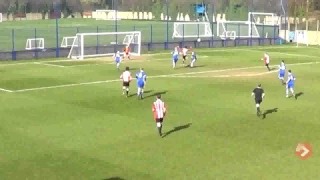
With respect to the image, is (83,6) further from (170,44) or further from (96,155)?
(96,155)

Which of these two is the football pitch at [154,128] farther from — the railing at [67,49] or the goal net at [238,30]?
the goal net at [238,30]

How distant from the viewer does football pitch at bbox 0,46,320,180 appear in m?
17.9

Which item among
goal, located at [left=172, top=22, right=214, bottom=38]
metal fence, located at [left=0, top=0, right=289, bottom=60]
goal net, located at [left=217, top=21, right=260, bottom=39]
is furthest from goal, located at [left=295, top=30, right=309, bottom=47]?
goal, located at [left=172, top=22, right=214, bottom=38]

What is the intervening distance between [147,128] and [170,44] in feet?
141

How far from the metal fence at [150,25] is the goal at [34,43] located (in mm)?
1001

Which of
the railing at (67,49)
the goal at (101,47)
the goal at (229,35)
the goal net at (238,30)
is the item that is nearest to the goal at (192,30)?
the railing at (67,49)

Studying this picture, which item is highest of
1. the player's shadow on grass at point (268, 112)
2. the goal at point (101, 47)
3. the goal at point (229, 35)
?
the goal at point (229, 35)

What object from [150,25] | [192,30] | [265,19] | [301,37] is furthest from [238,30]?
[150,25]

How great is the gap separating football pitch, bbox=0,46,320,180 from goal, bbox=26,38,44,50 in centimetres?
1432

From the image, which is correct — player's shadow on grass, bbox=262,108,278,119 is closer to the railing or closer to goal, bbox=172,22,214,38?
the railing

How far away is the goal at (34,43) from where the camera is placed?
56094mm

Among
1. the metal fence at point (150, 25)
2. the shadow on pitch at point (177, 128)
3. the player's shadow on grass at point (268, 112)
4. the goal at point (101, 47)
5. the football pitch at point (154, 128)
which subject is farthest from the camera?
the metal fence at point (150, 25)

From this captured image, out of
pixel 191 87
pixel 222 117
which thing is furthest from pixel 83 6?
pixel 222 117

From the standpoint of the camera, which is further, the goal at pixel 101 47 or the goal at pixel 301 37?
the goal at pixel 301 37
